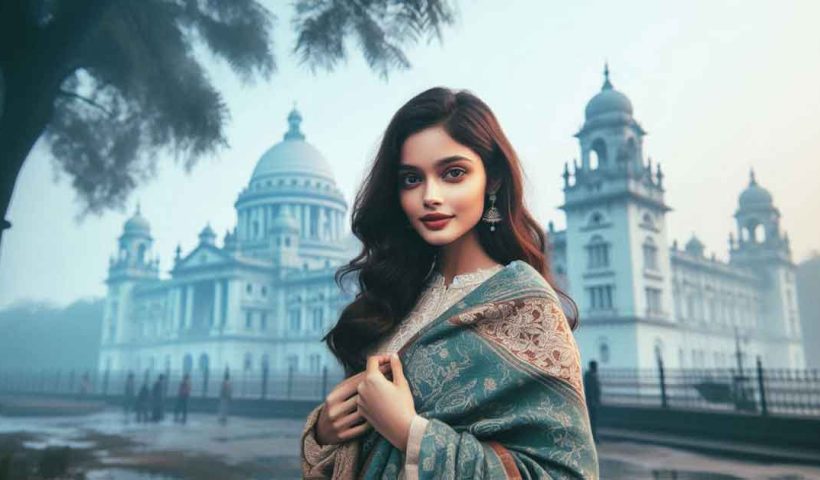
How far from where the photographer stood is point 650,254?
96.9 feet

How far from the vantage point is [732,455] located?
927 centimetres

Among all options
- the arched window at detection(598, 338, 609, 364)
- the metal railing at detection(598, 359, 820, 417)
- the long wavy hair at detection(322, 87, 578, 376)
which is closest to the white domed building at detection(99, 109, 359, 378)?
the arched window at detection(598, 338, 609, 364)

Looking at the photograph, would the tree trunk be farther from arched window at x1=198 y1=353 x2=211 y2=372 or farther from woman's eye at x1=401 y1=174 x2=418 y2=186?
arched window at x1=198 y1=353 x2=211 y2=372

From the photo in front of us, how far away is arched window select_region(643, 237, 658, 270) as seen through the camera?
29155 mm

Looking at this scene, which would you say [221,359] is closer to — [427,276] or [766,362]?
[766,362]

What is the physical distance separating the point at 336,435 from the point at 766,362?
45735mm

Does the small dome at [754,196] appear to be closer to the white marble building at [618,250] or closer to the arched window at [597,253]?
the white marble building at [618,250]

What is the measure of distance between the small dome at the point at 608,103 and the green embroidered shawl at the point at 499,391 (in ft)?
94.7

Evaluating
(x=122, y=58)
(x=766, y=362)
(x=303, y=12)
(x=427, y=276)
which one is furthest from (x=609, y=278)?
(x=427, y=276)

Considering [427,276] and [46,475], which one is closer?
[427,276]

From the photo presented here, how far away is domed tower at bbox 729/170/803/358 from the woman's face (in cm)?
4105

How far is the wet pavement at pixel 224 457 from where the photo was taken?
7742mm

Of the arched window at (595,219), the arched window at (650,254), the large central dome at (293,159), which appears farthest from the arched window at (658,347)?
the large central dome at (293,159)

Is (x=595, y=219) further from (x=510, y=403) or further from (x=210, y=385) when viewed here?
(x=510, y=403)
